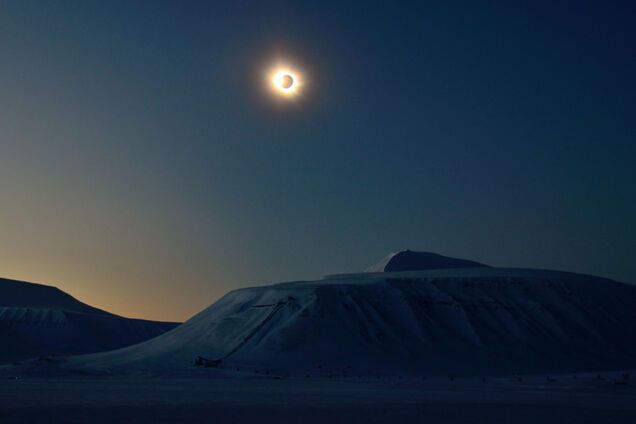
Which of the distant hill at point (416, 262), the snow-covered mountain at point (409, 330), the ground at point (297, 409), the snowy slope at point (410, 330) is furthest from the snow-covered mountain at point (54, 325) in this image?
the ground at point (297, 409)

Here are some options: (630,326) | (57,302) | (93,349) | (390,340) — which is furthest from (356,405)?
(57,302)

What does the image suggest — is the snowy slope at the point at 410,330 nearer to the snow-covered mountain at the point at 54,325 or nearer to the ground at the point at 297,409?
the ground at the point at 297,409

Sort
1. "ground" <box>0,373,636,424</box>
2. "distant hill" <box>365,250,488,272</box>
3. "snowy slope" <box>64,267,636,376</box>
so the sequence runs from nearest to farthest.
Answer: "ground" <box>0,373,636,424</box>
"snowy slope" <box>64,267,636,376</box>
"distant hill" <box>365,250,488,272</box>

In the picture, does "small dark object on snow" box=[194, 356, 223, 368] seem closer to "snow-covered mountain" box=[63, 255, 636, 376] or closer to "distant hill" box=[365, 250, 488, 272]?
"snow-covered mountain" box=[63, 255, 636, 376]

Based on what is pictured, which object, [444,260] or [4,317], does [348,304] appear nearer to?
[444,260]

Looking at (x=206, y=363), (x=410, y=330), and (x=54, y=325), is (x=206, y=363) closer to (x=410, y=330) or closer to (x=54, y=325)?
(x=410, y=330)

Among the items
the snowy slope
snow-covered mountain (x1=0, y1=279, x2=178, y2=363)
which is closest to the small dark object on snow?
the snowy slope
